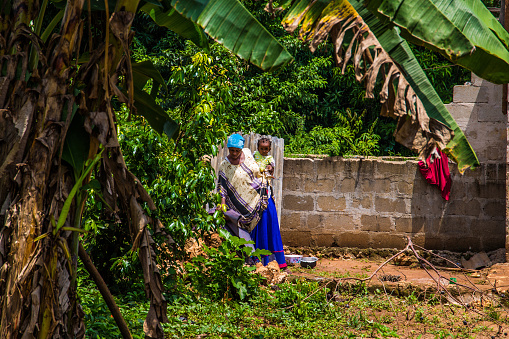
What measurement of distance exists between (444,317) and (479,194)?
4063 millimetres

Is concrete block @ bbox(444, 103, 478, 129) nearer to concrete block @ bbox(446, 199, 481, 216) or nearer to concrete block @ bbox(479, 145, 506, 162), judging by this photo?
concrete block @ bbox(479, 145, 506, 162)

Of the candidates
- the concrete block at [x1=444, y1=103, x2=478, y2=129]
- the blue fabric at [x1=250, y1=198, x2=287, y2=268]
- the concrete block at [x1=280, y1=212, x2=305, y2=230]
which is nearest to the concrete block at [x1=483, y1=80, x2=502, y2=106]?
the concrete block at [x1=444, y1=103, x2=478, y2=129]

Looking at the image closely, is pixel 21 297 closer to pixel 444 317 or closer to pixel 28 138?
pixel 28 138

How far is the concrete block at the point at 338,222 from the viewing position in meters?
8.80

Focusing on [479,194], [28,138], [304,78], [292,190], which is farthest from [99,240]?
[304,78]

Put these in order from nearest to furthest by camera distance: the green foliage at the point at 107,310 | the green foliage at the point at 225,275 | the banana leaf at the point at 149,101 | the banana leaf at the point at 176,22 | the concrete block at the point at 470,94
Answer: the banana leaf at the point at 176,22 → the banana leaf at the point at 149,101 → the green foliage at the point at 107,310 → the green foliage at the point at 225,275 → the concrete block at the point at 470,94

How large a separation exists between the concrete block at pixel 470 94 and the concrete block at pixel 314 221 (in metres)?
3.25

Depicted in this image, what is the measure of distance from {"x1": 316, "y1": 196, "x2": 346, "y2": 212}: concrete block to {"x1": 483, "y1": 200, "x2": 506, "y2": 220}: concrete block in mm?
2408

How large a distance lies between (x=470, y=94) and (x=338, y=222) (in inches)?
129

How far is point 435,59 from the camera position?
11891mm

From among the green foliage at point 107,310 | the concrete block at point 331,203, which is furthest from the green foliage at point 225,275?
the concrete block at point 331,203

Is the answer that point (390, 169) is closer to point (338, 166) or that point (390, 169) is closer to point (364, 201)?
point (364, 201)

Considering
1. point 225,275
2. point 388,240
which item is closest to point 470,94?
point 388,240

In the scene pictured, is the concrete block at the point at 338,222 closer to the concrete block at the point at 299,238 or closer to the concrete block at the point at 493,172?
the concrete block at the point at 299,238
